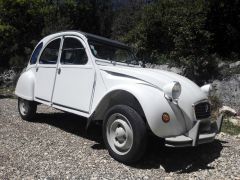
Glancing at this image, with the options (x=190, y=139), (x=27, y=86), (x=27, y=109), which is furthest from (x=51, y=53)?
(x=190, y=139)

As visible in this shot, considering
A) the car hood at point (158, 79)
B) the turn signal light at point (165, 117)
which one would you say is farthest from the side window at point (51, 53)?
the turn signal light at point (165, 117)

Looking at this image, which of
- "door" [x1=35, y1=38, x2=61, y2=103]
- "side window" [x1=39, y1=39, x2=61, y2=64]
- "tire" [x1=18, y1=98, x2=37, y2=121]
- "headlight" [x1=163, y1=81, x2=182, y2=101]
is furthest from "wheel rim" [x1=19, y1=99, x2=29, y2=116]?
"headlight" [x1=163, y1=81, x2=182, y2=101]

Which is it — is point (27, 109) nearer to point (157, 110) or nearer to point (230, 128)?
point (157, 110)

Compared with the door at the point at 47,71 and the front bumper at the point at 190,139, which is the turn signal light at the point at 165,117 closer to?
the front bumper at the point at 190,139

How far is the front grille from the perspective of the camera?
16.8 feet

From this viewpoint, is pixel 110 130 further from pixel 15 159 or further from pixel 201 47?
pixel 201 47

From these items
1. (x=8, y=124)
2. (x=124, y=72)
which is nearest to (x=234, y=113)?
(x=124, y=72)

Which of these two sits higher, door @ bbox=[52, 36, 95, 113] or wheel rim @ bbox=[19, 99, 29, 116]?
door @ bbox=[52, 36, 95, 113]

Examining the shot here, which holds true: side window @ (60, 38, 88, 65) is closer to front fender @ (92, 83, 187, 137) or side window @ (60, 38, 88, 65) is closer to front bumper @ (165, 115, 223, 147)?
front fender @ (92, 83, 187, 137)

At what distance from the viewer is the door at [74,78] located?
19.2 feet

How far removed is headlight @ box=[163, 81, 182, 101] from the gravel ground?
41.5 inches

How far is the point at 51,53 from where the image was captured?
7.23 m

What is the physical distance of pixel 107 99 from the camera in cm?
546

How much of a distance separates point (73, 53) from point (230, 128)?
4.04 m
